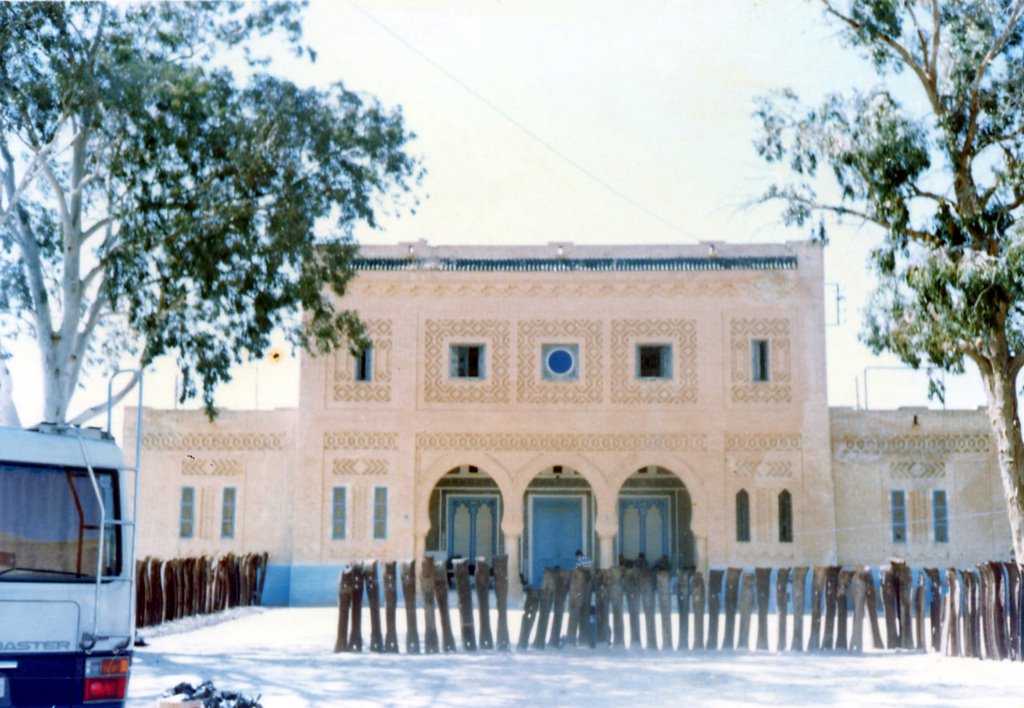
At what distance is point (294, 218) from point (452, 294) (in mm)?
10236

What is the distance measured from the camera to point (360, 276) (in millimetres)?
26109

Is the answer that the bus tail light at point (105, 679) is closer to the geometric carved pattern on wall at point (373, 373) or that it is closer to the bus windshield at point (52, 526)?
the bus windshield at point (52, 526)

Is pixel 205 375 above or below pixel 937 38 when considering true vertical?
below

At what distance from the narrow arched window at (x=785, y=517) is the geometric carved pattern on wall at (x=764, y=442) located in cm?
101

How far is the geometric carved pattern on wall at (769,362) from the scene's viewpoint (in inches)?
1003

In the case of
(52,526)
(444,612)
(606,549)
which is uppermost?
(52,526)

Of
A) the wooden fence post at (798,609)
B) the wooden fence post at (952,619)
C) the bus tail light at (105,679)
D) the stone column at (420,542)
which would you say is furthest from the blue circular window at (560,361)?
the bus tail light at (105,679)

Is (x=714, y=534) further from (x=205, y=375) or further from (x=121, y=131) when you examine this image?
(x=121, y=131)

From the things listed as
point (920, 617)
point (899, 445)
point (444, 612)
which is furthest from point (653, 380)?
point (444, 612)

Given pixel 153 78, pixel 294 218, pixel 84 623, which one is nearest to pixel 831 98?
pixel 294 218

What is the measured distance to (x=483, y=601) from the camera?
15.0 meters

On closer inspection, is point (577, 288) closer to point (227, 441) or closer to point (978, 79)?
point (227, 441)

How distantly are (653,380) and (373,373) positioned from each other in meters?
6.38

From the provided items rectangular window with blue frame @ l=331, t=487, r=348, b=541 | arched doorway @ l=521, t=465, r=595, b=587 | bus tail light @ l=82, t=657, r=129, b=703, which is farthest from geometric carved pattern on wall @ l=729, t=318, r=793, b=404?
bus tail light @ l=82, t=657, r=129, b=703
